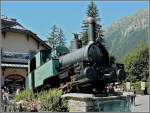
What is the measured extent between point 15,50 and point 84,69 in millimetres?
22306

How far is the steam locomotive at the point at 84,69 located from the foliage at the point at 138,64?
38.9 m

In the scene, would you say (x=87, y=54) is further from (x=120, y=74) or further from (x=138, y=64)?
(x=138, y=64)

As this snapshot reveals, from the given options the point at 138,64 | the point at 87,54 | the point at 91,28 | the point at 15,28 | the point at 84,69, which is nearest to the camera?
the point at 84,69

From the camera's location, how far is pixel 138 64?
2554 inches

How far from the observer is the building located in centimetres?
3606

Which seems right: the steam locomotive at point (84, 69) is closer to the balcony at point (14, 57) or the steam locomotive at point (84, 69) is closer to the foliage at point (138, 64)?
the balcony at point (14, 57)

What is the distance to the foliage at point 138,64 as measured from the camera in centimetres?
5986

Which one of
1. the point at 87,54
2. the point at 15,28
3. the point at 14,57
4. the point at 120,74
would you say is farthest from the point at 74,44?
the point at 15,28

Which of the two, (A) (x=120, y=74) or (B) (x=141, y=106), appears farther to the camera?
(B) (x=141, y=106)

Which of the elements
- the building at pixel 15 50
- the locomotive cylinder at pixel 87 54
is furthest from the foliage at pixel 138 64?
the locomotive cylinder at pixel 87 54

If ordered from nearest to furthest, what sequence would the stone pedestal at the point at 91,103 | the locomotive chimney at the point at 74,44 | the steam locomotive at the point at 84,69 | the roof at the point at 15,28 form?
the stone pedestal at the point at 91,103
the steam locomotive at the point at 84,69
the locomotive chimney at the point at 74,44
the roof at the point at 15,28

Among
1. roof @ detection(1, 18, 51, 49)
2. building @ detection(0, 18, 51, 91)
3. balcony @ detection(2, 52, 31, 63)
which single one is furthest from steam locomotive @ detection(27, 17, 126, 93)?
roof @ detection(1, 18, 51, 49)

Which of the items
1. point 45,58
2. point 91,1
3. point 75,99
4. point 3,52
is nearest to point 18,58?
point 3,52

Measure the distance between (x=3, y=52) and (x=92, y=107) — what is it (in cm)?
2304
